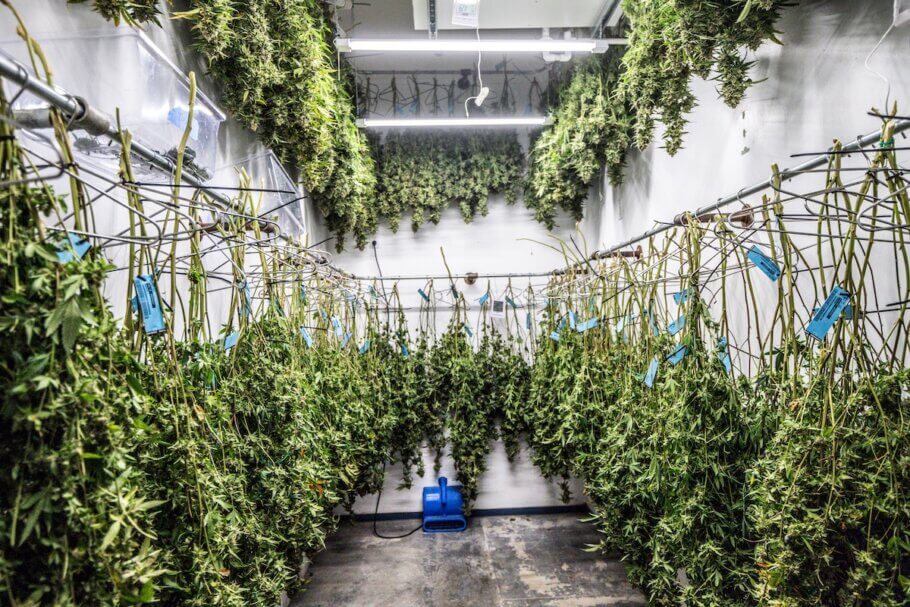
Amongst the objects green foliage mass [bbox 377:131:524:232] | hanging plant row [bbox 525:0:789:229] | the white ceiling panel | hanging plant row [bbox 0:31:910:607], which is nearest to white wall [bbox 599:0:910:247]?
hanging plant row [bbox 525:0:789:229]

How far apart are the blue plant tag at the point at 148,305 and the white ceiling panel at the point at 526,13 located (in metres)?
2.94

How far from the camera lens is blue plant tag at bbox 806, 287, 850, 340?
1.22 metres

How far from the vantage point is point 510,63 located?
16.6 feet

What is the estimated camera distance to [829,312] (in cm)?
124

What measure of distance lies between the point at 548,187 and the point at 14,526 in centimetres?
412

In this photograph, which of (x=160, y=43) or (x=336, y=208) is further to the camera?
(x=336, y=208)

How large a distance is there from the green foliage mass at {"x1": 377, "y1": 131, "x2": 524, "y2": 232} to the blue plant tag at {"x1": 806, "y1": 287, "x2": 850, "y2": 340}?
12.1 feet

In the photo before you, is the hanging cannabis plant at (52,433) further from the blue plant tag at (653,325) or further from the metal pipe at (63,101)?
the blue plant tag at (653,325)

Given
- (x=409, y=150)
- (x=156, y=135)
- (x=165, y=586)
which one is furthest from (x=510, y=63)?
(x=165, y=586)

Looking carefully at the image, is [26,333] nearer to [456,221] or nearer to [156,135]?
[156,135]

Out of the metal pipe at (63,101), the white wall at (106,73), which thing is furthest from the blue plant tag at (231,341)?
the metal pipe at (63,101)

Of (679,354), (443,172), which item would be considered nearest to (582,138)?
(443,172)

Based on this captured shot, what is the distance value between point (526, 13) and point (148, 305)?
11.2 ft

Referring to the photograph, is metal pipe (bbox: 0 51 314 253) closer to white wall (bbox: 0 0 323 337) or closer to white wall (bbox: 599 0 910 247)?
white wall (bbox: 0 0 323 337)
